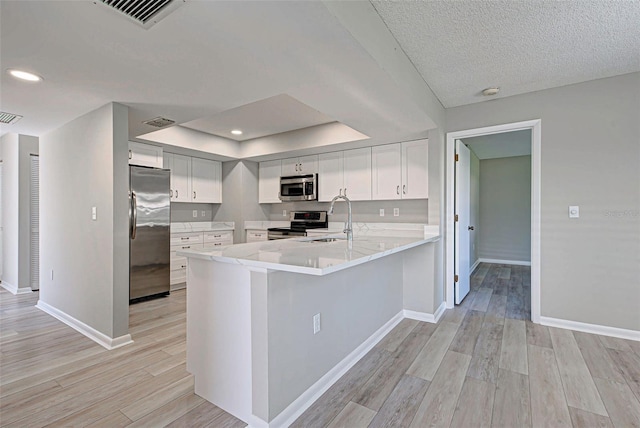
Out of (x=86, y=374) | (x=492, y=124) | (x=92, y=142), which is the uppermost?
(x=492, y=124)

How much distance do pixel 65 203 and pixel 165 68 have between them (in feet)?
7.19

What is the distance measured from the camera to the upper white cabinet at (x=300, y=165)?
15.8 ft

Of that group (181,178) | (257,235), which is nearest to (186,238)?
(181,178)

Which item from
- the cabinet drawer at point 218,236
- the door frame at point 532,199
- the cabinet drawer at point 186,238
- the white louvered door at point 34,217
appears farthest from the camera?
the cabinet drawer at point 218,236

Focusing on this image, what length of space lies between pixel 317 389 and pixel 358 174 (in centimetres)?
300

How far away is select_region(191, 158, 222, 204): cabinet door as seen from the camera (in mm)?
5023

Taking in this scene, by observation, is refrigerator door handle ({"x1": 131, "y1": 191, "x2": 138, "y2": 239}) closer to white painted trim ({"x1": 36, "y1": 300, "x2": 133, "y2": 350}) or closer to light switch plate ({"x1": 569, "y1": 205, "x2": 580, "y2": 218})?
white painted trim ({"x1": 36, "y1": 300, "x2": 133, "y2": 350})

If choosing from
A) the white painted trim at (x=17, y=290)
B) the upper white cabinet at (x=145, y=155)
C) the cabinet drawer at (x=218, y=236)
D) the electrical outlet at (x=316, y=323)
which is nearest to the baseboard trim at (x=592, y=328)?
the electrical outlet at (x=316, y=323)

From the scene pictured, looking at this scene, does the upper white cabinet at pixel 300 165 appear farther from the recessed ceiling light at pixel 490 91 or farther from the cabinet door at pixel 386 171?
the recessed ceiling light at pixel 490 91

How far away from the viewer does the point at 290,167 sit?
5.10 meters

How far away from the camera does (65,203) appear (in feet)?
10.5

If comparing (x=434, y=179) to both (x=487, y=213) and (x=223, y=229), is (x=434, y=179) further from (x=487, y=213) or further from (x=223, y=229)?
(x=487, y=213)

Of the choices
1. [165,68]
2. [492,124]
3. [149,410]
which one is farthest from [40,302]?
[492,124]

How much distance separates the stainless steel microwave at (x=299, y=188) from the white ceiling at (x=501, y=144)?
2.31 metres
